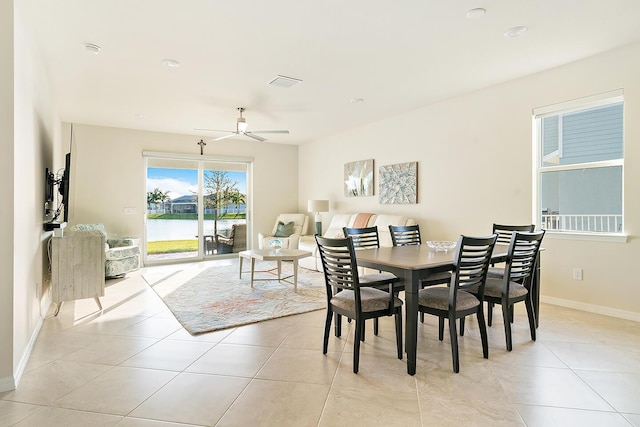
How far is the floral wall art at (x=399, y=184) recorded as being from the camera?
5.48m

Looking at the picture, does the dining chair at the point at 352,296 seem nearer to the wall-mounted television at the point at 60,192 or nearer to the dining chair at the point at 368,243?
the dining chair at the point at 368,243

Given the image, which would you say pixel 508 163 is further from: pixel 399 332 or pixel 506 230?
pixel 399 332

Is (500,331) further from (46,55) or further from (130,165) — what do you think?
(130,165)

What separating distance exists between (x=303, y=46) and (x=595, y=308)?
386cm

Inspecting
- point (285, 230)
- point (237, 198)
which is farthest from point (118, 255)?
point (285, 230)

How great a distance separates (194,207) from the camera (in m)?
7.34

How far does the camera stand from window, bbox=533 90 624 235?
3.57 metres

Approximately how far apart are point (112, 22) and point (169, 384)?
9.03 feet

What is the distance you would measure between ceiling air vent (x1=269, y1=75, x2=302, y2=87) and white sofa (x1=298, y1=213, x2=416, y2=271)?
2.55 meters

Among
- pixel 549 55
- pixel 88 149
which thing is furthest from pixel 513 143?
pixel 88 149

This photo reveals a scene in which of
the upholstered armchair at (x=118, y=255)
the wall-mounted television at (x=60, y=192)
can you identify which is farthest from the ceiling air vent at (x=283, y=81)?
the upholstered armchair at (x=118, y=255)

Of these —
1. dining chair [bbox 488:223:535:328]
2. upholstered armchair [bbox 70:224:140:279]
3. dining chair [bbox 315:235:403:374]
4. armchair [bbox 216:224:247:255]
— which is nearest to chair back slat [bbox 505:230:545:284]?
dining chair [bbox 488:223:535:328]

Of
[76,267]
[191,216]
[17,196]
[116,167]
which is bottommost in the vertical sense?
[76,267]

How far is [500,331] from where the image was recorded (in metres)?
3.10
